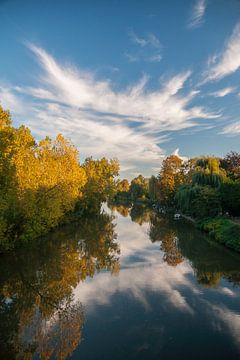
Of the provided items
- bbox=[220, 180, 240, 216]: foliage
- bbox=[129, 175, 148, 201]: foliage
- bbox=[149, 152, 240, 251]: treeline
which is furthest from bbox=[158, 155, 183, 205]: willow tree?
bbox=[129, 175, 148, 201]: foliage

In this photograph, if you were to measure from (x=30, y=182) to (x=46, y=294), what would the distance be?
15.3m

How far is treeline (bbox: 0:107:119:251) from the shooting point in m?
27.1

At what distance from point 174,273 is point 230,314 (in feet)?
28.5

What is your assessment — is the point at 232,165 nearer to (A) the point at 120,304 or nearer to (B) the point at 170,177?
(B) the point at 170,177

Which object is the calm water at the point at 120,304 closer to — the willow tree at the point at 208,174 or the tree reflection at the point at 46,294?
the tree reflection at the point at 46,294

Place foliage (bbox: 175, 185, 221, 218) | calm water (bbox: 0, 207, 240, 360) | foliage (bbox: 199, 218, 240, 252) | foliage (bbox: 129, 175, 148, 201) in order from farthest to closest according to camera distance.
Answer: foliage (bbox: 129, 175, 148, 201) < foliage (bbox: 175, 185, 221, 218) < foliage (bbox: 199, 218, 240, 252) < calm water (bbox: 0, 207, 240, 360)

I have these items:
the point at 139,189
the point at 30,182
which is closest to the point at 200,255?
the point at 30,182

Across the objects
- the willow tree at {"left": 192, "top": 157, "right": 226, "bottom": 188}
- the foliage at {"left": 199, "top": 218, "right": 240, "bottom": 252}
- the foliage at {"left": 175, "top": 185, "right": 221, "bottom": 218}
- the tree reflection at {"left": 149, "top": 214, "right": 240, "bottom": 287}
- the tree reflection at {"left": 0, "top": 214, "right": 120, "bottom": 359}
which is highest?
the willow tree at {"left": 192, "top": 157, "right": 226, "bottom": 188}

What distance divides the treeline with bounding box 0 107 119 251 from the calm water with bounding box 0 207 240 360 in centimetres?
317

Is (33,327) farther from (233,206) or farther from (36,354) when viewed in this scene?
(233,206)

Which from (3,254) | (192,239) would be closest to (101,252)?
(3,254)

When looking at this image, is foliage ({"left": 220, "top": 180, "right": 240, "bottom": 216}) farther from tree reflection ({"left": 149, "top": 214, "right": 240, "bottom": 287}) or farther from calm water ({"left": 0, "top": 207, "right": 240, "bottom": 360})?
calm water ({"left": 0, "top": 207, "right": 240, "bottom": 360})

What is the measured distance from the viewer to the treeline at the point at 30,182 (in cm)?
2714

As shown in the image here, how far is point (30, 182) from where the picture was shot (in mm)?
34031
